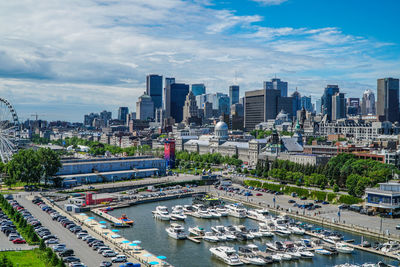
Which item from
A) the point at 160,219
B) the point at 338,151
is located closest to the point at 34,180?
the point at 160,219

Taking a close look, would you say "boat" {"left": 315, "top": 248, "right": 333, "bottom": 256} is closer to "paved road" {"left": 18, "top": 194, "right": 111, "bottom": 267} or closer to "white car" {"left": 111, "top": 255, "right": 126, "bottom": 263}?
"white car" {"left": 111, "top": 255, "right": 126, "bottom": 263}

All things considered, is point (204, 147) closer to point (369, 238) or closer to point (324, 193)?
point (324, 193)

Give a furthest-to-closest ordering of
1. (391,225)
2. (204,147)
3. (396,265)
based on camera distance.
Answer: (204,147) → (391,225) → (396,265)

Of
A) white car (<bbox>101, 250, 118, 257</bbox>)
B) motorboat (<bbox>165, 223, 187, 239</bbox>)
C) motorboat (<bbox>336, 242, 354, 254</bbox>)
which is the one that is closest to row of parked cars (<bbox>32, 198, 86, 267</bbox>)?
white car (<bbox>101, 250, 118, 257</bbox>)

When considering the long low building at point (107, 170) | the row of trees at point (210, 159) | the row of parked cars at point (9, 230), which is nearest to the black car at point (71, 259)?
the row of parked cars at point (9, 230)

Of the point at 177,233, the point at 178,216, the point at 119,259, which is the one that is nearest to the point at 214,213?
the point at 178,216

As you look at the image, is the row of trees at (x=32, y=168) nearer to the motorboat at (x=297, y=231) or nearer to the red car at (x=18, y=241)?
the red car at (x=18, y=241)

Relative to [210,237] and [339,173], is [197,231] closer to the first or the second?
[210,237]
